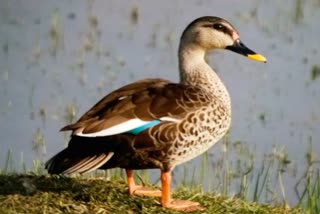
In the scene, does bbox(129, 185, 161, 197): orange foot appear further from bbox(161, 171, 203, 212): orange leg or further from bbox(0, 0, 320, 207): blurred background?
bbox(0, 0, 320, 207): blurred background

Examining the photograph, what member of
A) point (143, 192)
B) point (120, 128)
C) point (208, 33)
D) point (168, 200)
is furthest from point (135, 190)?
point (208, 33)

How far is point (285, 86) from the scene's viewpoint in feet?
35.9

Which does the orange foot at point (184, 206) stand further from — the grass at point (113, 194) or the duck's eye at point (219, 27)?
the duck's eye at point (219, 27)

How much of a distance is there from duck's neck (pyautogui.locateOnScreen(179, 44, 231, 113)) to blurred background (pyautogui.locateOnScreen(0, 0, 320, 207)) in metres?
1.21

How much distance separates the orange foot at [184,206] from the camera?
20.8 feet

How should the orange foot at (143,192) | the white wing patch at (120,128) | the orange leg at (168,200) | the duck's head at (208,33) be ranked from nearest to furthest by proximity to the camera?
the white wing patch at (120,128) → the orange leg at (168,200) → the orange foot at (143,192) → the duck's head at (208,33)

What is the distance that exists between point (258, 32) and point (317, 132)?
2.46m

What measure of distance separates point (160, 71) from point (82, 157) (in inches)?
188

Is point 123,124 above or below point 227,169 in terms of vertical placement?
above

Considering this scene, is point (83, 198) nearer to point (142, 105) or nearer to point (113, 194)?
point (113, 194)

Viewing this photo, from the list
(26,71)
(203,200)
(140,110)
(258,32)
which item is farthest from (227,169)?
(258,32)

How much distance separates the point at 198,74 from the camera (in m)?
6.63

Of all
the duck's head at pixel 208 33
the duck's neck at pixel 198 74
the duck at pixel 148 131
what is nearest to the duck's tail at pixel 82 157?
the duck at pixel 148 131

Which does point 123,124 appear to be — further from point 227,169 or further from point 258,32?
point 258,32
